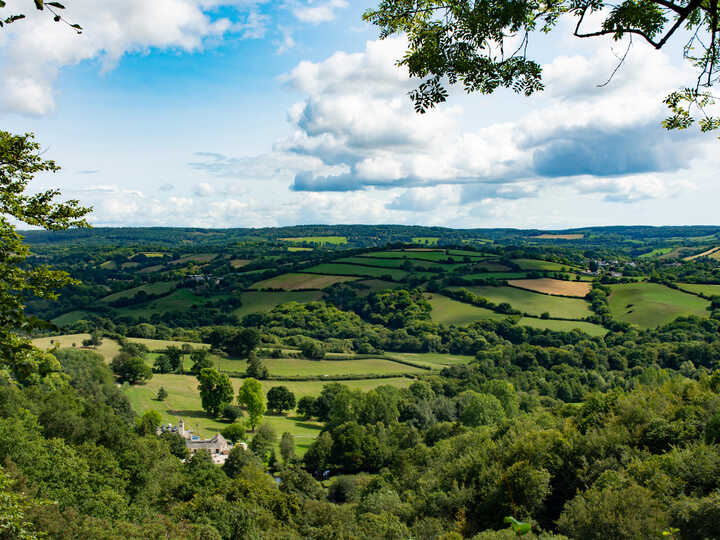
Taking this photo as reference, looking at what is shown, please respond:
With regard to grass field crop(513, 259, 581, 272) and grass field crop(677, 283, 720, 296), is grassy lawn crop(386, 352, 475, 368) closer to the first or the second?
grass field crop(513, 259, 581, 272)

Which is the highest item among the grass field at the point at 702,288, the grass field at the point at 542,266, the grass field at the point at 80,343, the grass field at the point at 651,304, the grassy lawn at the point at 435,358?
the grass field at the point at 542,266

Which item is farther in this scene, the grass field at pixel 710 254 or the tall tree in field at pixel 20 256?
the grass field at pixel 710 254

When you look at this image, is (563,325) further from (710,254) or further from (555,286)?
(710,254)

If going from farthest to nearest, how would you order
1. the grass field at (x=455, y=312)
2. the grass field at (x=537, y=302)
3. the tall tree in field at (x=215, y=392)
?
the grass field at (x=455, y=312) < the grass field at (x=537, y=302) < the tall tree in field at (x=215, y=392)

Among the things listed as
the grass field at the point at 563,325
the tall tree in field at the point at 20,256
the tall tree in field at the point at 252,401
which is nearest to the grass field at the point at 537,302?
the grass field at the point at 563,325

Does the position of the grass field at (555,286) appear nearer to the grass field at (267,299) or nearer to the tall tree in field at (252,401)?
the grass field at (267,299)

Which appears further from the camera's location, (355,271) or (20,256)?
(355,271)

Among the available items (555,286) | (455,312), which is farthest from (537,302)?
(455,312)

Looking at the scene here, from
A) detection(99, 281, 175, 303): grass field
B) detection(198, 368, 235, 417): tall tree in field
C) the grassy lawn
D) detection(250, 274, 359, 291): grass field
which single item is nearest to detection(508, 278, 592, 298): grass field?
the grassy lawn
